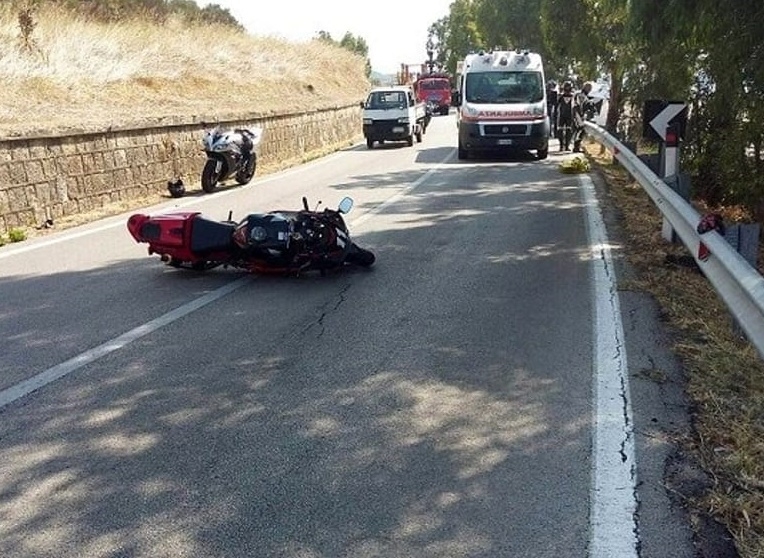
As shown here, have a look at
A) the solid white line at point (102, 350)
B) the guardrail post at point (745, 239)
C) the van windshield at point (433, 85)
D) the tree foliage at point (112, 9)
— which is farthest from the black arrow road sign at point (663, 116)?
the van windshield at point (433, 85)

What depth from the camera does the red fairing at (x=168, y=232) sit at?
7.50m

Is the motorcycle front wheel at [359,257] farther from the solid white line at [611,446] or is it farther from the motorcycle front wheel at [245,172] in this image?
the motorcycle front wheel at [245,172]

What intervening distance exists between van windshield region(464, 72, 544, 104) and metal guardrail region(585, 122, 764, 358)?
42.5ft

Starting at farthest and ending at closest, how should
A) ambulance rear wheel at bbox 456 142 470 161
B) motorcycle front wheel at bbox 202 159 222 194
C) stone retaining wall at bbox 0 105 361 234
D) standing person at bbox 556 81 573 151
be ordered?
standing person at bbox 556 81 573 151
ambulance rear wheel at bbox 456 142 470 161
motorcycle front wheel at bbox 202 159 222 194
stone retaining wall at bbox 0 105 361 234

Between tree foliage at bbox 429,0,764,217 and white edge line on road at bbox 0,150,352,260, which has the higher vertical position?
tree foliage at bbox 429,0,764,217

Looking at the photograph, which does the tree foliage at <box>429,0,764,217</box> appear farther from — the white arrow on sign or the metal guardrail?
the metal guardrail

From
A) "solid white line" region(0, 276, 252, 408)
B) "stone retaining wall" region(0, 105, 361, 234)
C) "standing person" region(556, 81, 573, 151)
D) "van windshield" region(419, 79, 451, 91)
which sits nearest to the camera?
"solid white line" region(0, 276, 252, 408)

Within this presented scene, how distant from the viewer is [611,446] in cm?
393

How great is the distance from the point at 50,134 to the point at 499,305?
780cm

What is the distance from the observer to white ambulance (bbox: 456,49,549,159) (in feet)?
64.4

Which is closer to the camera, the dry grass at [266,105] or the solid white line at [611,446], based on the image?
the solid white line at [611,446]

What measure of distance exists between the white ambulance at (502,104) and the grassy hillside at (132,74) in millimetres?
5627

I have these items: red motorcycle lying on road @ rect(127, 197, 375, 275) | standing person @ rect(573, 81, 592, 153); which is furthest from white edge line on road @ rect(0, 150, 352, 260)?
standing person @ rect(573, 81, 592, 153)

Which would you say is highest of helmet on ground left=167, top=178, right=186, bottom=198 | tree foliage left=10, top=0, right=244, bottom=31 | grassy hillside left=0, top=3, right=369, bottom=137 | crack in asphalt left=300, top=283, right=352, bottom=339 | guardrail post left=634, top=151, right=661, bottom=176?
tree foliage left=10, top=0, right=244, bottom=31
